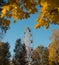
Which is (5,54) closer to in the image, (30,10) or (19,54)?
(19,54)

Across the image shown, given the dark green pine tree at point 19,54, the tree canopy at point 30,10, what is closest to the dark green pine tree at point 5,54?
the dark green pine tree at point 19,54

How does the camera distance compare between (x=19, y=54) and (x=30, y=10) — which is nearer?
(x=30, y=10)

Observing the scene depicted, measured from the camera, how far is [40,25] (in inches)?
187

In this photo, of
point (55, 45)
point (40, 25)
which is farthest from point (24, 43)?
point (40, 25)

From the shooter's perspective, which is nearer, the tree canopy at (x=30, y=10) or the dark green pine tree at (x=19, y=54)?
the tree canopy at (x=30, y=10)

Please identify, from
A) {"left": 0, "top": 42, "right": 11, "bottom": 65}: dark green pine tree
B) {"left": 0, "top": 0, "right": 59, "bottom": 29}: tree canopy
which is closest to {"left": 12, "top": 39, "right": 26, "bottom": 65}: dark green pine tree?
{"left": 0, "top": 42, "right": 11, "bottom": 65}: dark green pine tree

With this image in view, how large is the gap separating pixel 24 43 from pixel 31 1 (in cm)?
5397

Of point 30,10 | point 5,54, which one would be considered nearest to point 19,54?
point 5,54

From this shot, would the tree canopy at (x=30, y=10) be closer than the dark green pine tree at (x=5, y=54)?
Yes

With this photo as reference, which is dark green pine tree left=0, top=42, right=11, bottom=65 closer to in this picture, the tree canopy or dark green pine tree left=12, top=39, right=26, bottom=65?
dark green pine tree left=12, top=39, right=26, bottom=65

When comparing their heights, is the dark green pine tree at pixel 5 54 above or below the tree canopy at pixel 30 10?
above

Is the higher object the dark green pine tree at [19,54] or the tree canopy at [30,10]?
the dark green pine tree at [19,54]

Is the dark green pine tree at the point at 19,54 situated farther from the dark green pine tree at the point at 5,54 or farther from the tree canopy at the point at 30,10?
the tree canopy at the point at 30,10

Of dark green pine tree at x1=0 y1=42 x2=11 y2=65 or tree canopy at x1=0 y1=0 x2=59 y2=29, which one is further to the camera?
dark green pine tree at x1=0 y1=42 x2=11 y2=65
